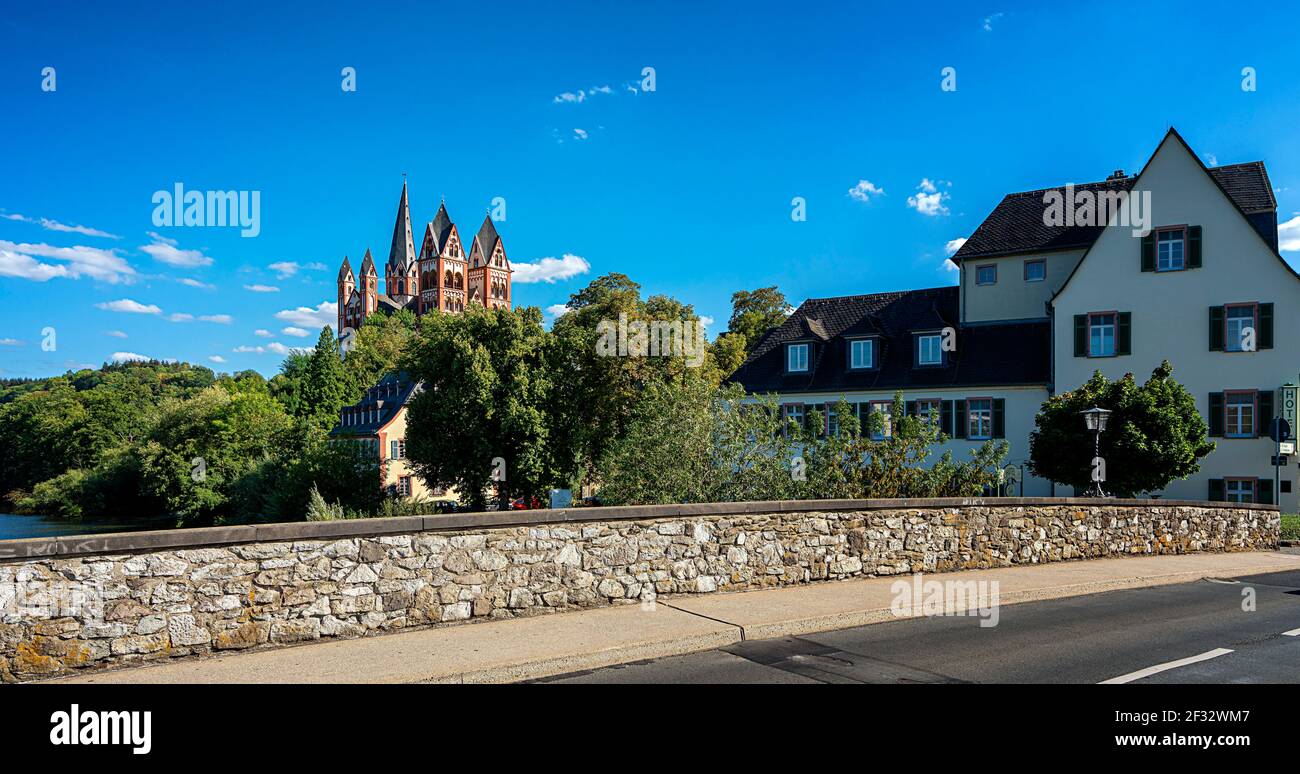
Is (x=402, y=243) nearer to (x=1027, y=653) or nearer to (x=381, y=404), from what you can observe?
(x=381, y=404)

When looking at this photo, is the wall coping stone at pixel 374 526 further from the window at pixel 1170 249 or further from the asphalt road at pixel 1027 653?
the window at pixel 1170 249

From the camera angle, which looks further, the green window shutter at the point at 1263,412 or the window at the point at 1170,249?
the window at the point at 1170,249

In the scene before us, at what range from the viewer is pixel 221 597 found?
7180mm

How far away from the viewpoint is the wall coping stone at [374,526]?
6461mm

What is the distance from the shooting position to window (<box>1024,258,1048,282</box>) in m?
38.9

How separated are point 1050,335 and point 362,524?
114 feet

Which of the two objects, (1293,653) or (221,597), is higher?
(221,597)

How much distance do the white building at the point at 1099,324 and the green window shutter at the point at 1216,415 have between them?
0.17 feet

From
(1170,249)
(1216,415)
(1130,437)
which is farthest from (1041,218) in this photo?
(1130,437)

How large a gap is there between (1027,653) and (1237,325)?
30.9 metres

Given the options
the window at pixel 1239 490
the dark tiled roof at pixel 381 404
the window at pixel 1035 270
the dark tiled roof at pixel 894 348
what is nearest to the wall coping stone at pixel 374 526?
the window at pixel 1239 490

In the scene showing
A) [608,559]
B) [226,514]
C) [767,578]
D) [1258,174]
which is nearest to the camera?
[608,559]
